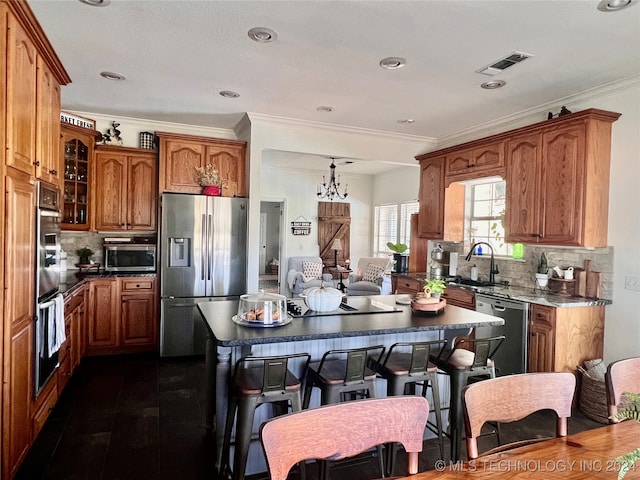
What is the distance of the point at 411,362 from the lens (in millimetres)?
2326

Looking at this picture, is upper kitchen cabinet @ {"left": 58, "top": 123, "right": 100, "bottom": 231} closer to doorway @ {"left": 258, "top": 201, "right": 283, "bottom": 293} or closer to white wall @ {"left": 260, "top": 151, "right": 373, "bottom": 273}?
white wall @ {"left": 260, "top": 151, "right": 373, "bottom": 273}

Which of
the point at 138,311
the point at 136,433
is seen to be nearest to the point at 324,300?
the point at 136,433

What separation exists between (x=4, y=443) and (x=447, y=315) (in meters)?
2.60

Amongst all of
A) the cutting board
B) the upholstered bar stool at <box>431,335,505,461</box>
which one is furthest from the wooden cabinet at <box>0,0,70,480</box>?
the cutting board

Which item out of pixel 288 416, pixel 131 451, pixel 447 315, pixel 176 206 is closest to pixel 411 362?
pixel 447 315

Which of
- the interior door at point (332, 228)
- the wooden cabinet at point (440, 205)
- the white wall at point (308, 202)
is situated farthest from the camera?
the interior door at point (332, 228)

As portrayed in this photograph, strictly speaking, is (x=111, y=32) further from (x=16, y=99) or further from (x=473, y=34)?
(x=473, y=34)

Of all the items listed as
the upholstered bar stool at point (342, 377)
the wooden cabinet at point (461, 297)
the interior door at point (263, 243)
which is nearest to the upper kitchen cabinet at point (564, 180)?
the wooden cabinet at point (461, 297)

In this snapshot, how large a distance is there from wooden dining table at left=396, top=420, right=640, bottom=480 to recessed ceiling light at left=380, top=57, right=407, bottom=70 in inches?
101

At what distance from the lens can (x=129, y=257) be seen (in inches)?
179

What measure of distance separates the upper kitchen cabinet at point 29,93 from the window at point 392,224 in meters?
6.18

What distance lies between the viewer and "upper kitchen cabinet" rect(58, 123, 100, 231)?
414cm

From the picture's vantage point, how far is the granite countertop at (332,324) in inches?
80.8

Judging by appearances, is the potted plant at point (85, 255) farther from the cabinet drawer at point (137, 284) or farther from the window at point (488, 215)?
the window at point (488, 215)
